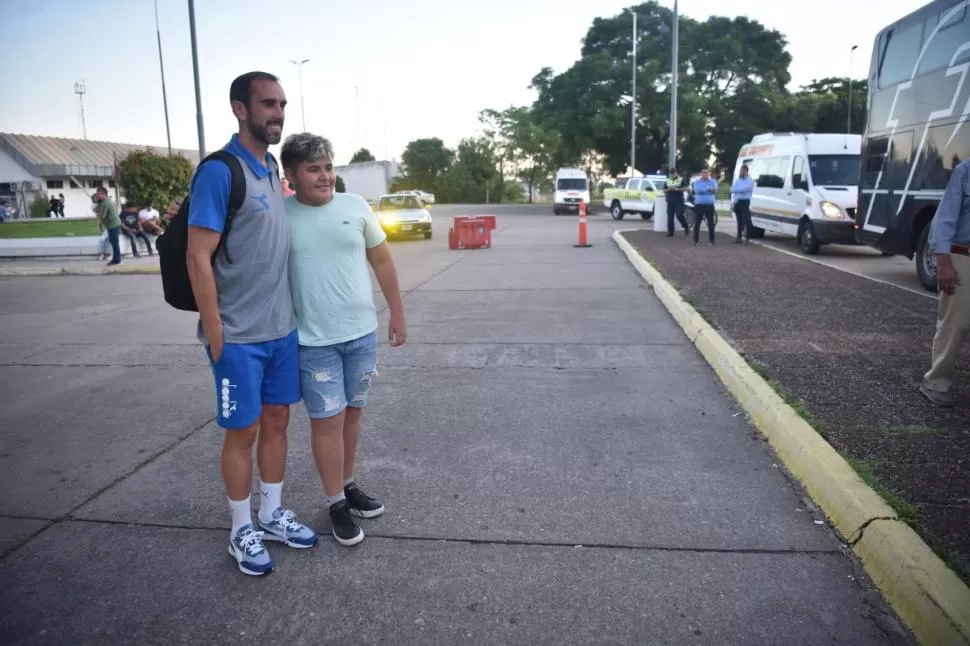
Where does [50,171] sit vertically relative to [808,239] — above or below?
above

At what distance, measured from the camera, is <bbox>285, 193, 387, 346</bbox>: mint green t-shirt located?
3145mm

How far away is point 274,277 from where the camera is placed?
3.03 meters

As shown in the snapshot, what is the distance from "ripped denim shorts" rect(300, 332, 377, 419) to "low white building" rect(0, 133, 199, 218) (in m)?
52.8

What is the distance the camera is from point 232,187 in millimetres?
2842

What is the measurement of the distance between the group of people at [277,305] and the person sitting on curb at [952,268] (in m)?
3.65

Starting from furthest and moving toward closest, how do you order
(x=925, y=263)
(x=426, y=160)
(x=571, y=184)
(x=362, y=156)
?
(x=362, y=156)
(x=426, y=160)
(x=571, y=184)
(x=925, y=263)

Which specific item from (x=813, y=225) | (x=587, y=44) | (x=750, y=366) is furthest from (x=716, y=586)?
(x=587, y=44)

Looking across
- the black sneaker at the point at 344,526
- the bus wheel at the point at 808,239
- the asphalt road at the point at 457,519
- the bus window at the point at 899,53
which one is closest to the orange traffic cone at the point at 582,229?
the bus wheel at the point at 808,239

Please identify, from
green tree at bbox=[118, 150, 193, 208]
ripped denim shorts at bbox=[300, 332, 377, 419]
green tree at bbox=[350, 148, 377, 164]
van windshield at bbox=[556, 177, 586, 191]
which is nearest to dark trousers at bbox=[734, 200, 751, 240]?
ripped denim shorts at bbox=[300, 332, 377, 419]

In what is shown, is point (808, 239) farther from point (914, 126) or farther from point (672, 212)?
point (914, 126)

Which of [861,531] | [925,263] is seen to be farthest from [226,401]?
[925,263]

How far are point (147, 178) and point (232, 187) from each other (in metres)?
26.1

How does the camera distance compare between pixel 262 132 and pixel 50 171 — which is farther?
pixel 50 171

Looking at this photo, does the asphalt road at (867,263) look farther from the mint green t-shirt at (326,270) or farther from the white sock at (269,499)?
the white sock at (269,499)
